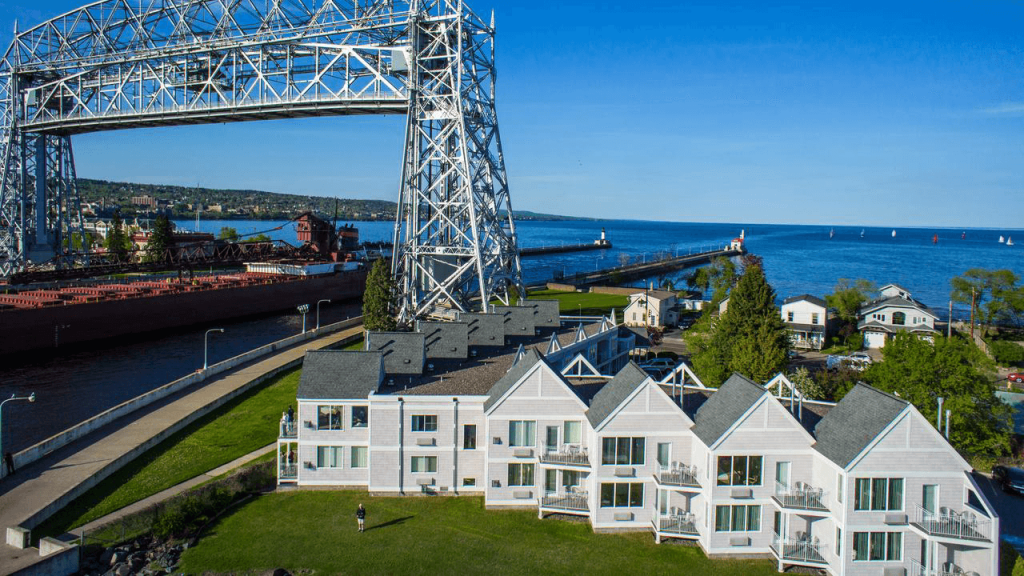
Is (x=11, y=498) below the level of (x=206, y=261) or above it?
below

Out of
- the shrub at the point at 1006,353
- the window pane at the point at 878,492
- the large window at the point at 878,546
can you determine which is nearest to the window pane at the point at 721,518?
the large window at the point at 878,546

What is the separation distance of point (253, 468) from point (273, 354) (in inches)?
803

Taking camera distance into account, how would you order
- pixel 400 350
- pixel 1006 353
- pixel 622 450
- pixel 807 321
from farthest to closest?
pixel 807 321 → pixel 1006 353 → pixel 400 350 → pixel 622 450

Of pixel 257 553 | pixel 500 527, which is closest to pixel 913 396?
pixel 500 527

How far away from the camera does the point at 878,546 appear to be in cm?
1792

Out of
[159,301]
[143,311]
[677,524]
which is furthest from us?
[159,301]

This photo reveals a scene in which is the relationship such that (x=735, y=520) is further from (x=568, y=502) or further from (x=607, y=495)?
(x=568, y=502)

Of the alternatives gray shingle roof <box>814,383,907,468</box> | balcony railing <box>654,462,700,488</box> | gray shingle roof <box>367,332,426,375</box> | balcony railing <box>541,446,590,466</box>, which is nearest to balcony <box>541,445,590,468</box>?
balcony railing <box>541,446,590,466</box>

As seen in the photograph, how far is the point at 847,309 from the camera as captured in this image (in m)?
55.9

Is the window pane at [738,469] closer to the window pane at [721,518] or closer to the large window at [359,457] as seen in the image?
the window pane at [721,518]

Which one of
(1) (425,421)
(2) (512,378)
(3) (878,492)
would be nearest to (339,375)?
(1) (425,421)

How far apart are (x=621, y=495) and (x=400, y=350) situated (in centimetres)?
1036

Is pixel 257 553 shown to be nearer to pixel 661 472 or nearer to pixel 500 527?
pixel 500 527

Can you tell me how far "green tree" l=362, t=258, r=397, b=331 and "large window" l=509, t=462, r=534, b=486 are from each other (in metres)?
21.7
